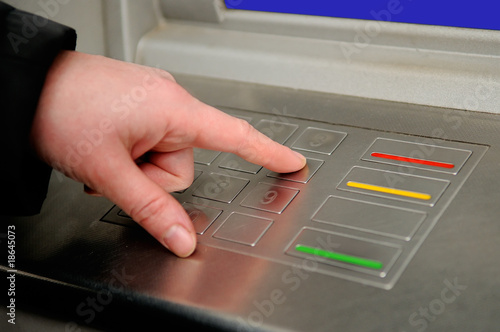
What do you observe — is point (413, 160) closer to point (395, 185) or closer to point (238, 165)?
point (395, 185)

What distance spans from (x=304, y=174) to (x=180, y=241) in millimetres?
275

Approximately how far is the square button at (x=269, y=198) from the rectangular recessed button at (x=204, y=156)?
14 centimetres

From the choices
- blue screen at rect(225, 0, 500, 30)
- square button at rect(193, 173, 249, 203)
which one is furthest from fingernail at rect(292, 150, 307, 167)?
blue screen at rect(225, 0, 500, 30)

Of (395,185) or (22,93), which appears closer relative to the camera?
(22,93)

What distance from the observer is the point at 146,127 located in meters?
1.07

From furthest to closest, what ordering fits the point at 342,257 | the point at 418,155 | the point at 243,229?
the point at 418,155 < the point at 243,229 < the point at 342,257

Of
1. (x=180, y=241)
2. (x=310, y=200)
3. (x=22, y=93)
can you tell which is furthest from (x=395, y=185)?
(x=22, y=93)

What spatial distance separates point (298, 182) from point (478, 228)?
1.04ft

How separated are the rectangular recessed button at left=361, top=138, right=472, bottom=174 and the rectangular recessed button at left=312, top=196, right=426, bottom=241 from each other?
13 cm

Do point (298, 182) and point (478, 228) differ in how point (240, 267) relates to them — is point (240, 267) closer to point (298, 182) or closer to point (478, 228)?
point (298, 182)

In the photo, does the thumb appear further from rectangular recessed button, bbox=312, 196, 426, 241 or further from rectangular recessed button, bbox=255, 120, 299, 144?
rectangular recessed button, bbox=255, 120, 299, 144

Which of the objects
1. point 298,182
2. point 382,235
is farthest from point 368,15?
point 382,235

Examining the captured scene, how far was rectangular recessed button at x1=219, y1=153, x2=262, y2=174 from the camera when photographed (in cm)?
125

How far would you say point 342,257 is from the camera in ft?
3.27
